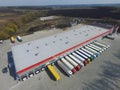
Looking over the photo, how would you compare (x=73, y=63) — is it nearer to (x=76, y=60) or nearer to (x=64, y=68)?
(x=76, y=60)

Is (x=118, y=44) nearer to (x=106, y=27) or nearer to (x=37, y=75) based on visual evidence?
(x=106, y=27)

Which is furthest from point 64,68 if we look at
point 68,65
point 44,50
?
point 44,50

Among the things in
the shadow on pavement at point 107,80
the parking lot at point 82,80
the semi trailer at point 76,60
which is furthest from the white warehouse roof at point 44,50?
the shadow on pavement at point 107,80

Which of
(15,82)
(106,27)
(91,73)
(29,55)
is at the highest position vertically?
(106,27)

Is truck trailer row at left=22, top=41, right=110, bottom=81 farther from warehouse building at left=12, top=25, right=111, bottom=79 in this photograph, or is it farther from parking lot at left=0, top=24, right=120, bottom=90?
warehouse building at left=12, top=25, right=111, bottom=79

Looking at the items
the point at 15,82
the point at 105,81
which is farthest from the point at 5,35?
the point at 105,81

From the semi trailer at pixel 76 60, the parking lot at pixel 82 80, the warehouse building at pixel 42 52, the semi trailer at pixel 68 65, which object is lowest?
the parking lot at pixel 82 80

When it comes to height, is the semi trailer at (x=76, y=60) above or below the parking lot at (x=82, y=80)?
above

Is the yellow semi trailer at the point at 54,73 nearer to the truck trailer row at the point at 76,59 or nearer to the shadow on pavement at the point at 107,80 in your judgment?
the truck trailer row at the point at 76,59
